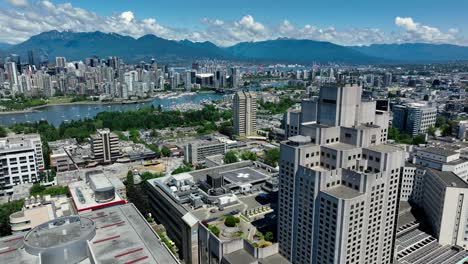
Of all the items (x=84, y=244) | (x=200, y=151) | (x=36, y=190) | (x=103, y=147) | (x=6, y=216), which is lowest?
(x=36, y=190)

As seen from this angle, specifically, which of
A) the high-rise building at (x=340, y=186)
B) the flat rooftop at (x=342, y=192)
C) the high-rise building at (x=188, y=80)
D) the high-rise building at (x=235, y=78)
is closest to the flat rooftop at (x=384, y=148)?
the high-rise building at (x=340, y=186)

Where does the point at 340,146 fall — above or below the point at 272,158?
above

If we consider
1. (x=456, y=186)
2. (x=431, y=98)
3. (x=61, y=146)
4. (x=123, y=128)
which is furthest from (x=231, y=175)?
(x=431, y=98)

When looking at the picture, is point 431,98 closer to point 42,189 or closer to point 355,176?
point 355,176

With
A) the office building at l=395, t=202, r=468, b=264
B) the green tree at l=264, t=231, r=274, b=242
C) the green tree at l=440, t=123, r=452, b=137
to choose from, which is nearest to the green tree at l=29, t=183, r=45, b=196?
the green tree at l=264, t=231, r=274, b=242

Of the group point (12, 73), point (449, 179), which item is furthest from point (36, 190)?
point (12, 73)

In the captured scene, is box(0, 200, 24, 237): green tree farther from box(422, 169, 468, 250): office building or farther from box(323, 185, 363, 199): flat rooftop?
box(422, 169, 468, 250): office building

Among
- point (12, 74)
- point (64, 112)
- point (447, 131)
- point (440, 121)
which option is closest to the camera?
point (447, 131)

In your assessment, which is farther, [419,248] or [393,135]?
[393,135]

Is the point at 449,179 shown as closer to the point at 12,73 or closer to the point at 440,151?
the point at 440,151
